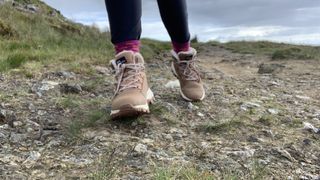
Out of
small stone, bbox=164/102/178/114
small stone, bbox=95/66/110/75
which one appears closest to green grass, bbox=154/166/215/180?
small stone, bbox=164/102/178/114

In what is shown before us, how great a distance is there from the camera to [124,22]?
9.02 ft

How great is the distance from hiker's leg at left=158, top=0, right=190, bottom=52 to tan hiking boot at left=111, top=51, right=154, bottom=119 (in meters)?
0.57

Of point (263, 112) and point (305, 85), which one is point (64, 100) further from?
point (305, 85)

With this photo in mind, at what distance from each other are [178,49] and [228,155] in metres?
1.20

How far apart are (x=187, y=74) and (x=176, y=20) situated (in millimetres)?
405

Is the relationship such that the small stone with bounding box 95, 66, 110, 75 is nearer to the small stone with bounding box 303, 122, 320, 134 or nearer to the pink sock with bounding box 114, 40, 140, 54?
the pink sock with bounding box 114, 40, 140, 54

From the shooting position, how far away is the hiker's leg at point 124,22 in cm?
275

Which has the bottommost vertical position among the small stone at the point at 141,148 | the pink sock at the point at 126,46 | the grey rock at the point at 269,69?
the grey rock at the point at 269,69

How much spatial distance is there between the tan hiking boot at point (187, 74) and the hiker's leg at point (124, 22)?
678mm

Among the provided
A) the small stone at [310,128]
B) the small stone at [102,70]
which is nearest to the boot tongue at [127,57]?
the small stone at [310,128]

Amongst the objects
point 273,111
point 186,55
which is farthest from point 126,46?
point 273,111

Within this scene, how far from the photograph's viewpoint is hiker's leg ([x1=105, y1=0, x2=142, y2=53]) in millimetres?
2750

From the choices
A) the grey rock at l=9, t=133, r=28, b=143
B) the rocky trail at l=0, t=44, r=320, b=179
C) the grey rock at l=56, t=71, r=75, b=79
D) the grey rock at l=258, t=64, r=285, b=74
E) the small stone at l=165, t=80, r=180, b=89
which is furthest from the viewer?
the grey rock at l=258, t=64, r=285, b=74

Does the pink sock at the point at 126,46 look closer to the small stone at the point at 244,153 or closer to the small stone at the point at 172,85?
the small stone at the point at 244,153
